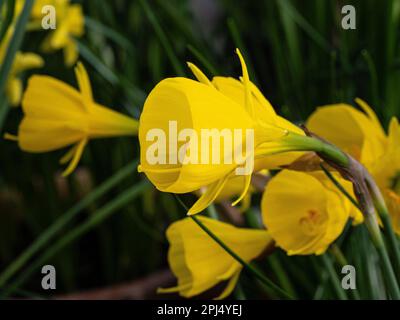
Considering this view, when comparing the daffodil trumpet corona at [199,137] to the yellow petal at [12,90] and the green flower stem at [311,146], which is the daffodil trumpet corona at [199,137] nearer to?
the green flower stem at [311,146]

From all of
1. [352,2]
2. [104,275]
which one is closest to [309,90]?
[352,2]

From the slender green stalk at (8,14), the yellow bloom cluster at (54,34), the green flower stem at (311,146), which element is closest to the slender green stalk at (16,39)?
the slender green stalk at (8,14)

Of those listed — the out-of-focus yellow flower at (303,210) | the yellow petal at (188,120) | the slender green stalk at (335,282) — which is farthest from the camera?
the slender green stalk at (335,282)

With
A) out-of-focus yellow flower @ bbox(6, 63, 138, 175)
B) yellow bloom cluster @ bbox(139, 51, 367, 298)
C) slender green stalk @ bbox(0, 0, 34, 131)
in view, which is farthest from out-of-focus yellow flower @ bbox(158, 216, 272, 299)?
slender green stalk @ bbox(0, 0, 34, 131)

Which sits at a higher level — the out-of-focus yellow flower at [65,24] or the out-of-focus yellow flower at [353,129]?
the out-of-focus yellow flower at [65,24]

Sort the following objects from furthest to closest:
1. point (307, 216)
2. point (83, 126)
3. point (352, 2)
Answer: point (352, 2) < point (83, 126) < point (307, 216)

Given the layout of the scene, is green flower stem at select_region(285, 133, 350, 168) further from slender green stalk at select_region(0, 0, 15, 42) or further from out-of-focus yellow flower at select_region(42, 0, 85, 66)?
out-of-focus yellow flower at select_region(42, 0, 85, 66)
